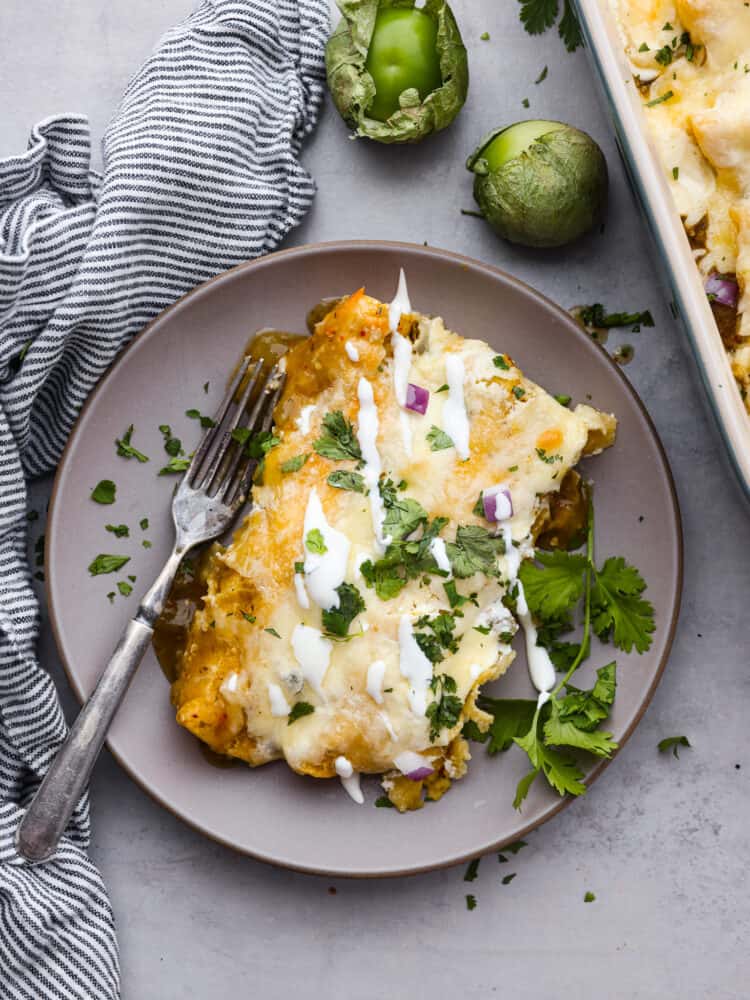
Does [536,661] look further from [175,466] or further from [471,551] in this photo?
[175,466]

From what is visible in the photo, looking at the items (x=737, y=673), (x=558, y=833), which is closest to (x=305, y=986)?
(x=558, y=833)

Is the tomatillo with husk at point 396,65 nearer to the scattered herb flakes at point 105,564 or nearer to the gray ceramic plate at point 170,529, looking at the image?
the gray ceramic plate at point 170,529

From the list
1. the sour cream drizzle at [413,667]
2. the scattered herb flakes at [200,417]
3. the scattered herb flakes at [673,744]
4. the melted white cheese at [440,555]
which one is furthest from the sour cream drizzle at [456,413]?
the scattered herb flakes at [673,744]

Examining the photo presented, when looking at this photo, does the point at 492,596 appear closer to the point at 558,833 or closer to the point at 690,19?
the point at 558,833

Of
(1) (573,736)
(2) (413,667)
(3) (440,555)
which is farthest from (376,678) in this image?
(1) (573,736)

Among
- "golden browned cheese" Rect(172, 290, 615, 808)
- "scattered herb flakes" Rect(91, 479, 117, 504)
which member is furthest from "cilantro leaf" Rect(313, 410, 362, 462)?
"scattered herb flakes" Rect(91, 479, 117, 504)
